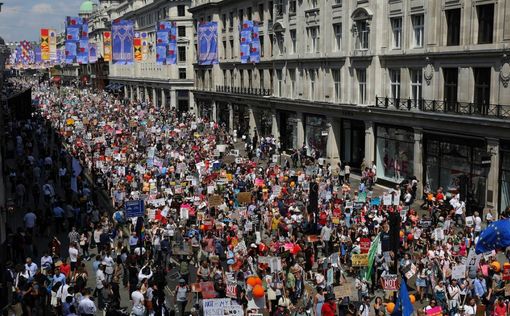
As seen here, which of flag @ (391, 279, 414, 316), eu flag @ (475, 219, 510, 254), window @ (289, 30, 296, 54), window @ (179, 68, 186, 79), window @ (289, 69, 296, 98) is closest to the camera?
flag @ (391, 279, 414, 316)

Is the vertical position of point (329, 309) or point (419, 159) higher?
point (419, 159)

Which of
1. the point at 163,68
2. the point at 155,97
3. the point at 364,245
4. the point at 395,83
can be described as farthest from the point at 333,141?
the point at 155,97

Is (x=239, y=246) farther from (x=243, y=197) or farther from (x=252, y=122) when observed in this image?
(x=252, y=122)

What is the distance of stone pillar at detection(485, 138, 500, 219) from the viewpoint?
99.7 feet

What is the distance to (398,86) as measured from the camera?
127ft

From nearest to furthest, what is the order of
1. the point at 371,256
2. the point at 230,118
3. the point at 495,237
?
the point at 495,237 → the point at 371,256 → the point at 230,118

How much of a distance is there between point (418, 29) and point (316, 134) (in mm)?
15571

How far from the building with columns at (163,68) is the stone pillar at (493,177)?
64.0 m

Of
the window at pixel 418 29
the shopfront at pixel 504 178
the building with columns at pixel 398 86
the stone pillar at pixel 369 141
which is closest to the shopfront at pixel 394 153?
the building with columns at pixel 398 86

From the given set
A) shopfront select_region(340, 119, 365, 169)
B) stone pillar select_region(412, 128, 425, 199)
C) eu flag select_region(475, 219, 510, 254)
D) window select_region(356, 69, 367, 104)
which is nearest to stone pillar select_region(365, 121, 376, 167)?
window select_region(356, 69, 367, 104)

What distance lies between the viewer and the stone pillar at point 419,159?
3619 cm

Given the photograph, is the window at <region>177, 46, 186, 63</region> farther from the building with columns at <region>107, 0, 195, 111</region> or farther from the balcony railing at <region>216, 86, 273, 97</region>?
the balcony railing at <region>216, 86, 273, 97</region>

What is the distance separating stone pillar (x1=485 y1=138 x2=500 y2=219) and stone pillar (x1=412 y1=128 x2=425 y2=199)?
18.7 ft

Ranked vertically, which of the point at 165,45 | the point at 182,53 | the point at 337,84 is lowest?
the point at 337,84
